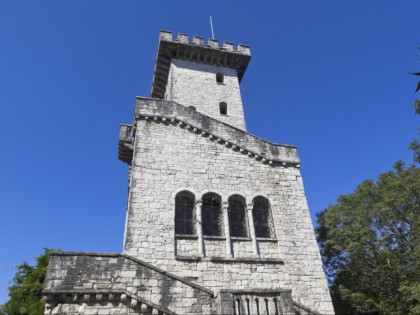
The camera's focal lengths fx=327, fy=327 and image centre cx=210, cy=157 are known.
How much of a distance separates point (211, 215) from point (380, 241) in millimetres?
10678

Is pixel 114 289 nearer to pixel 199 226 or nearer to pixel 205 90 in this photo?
pixel 199 226

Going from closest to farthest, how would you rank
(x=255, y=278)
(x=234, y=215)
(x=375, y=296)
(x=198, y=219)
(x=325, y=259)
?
(x=255, y=278) → (x=198, y=219) → (x=234, y=215) → (x=375, y=296) → (x=325, y=259)

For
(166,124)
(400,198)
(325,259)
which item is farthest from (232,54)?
(325,259)

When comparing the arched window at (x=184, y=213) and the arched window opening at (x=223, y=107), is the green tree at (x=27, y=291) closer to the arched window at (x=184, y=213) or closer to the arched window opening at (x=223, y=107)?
the arched window at (x=184, y=213)

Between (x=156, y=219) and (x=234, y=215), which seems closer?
(x=156, y=219)

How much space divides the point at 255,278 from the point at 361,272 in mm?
9936

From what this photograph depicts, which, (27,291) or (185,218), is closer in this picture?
(185,218)

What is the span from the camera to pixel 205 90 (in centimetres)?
2134

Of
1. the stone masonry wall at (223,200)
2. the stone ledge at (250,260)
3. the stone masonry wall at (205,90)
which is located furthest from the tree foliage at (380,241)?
the stone masonry wall at (205,90)

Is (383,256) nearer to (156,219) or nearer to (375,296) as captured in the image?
(375,296)

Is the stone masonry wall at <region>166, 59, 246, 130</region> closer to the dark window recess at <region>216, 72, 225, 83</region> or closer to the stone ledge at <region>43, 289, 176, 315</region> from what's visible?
the dark window recess at <region>216, 72, 225, 83</region>

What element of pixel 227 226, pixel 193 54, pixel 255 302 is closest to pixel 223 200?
pixel 227 226

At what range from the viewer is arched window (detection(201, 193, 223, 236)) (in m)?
12.3

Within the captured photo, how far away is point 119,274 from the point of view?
9.16 meters
